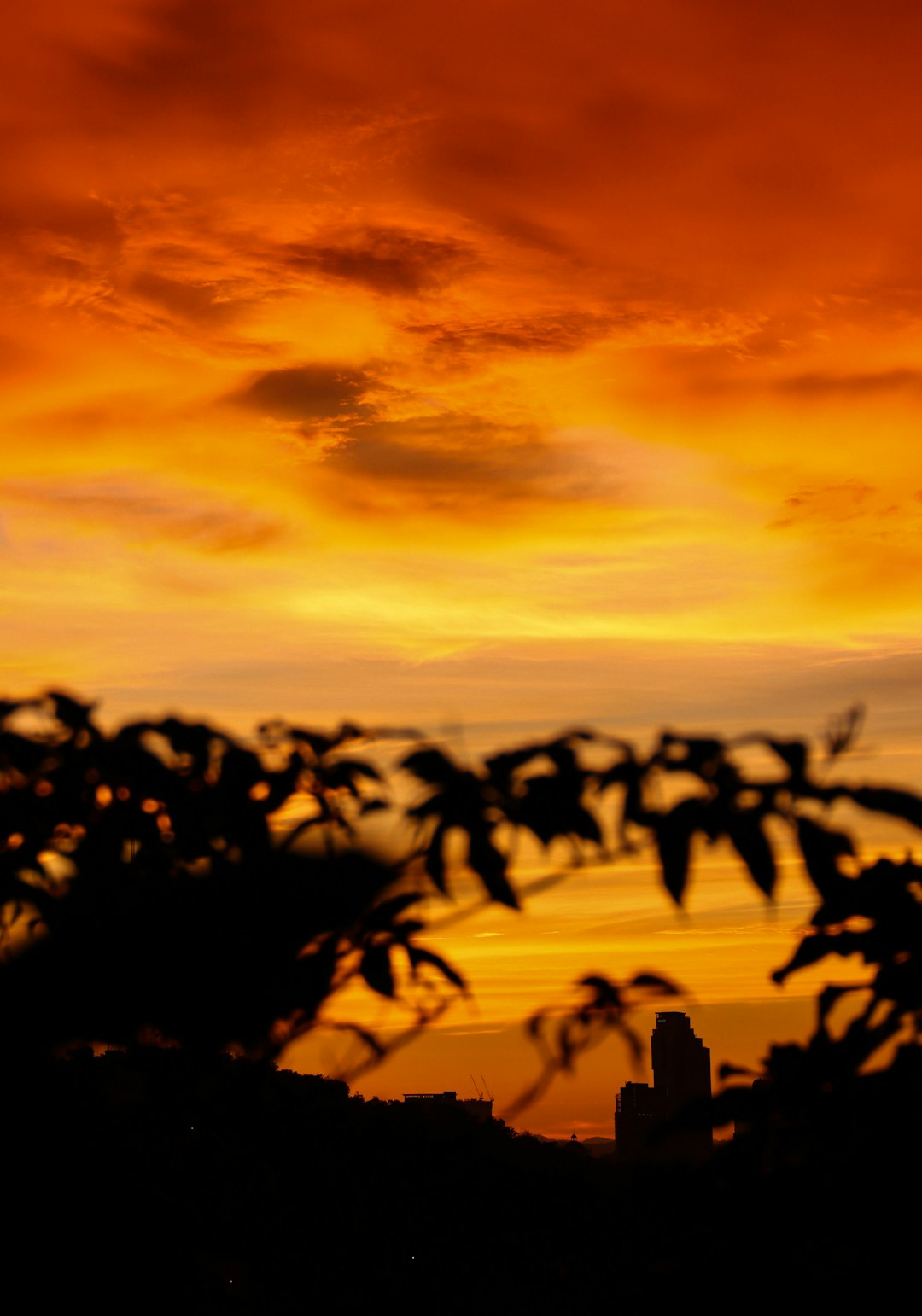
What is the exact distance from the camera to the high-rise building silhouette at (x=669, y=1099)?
109 inches

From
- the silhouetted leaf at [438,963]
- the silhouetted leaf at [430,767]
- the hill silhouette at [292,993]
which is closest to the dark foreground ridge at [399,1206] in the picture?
the hill silhouette at [292,993]

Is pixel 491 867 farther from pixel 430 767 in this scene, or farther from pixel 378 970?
pixel 378 970

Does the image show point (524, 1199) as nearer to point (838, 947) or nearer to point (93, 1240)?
point (93, 1240)

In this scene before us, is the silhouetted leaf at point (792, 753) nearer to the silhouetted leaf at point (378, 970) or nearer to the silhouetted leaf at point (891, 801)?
the silhouetted leaf at point (891, 801)

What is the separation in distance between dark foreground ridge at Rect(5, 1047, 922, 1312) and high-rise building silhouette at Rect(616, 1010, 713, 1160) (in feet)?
0.24

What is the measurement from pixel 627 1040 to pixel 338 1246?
4.47 metres

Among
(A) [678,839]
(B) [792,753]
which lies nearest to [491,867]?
(A) [678,839]

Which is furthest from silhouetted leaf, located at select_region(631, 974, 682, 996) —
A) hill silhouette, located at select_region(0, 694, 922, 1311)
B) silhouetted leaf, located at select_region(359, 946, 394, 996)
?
silhouetted leaf, located at select_region(359, 946, 394, 996)

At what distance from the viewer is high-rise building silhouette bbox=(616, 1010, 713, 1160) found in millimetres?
2760

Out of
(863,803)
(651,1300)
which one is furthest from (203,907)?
(863,803)

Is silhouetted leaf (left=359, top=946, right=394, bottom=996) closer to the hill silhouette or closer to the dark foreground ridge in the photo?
the hill silhouette

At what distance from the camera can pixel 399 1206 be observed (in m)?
7.66

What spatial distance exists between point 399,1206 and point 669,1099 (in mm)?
4079

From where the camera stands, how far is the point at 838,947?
2701 mm
